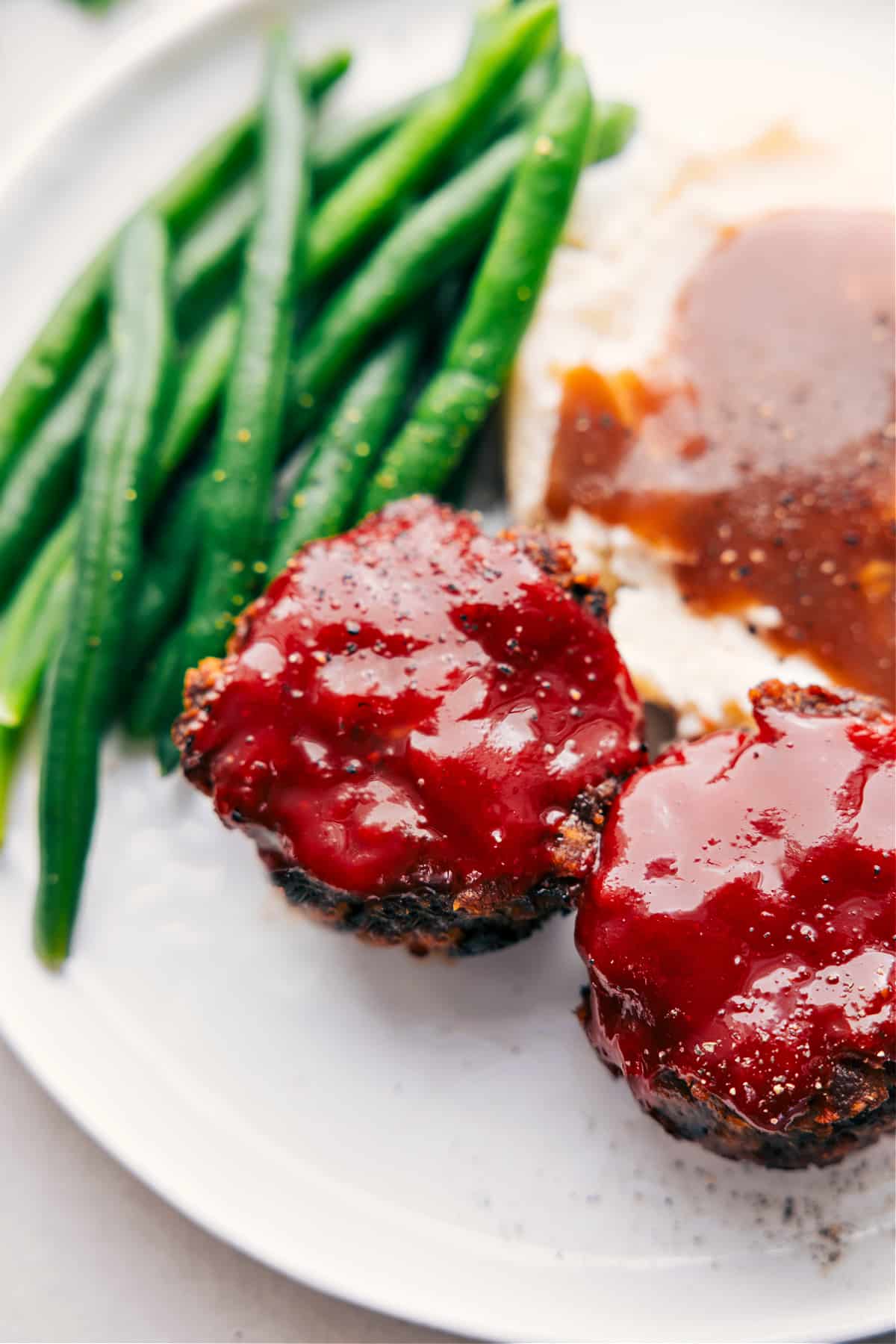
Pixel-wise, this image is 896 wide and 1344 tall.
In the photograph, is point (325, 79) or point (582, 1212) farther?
point (325, 79)

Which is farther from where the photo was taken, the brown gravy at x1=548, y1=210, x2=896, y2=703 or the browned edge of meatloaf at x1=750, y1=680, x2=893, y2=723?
the brown gravy at x1=548, y1=210, x2=896, y2=703

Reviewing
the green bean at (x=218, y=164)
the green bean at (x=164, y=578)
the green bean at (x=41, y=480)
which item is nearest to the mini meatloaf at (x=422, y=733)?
the green bean at (x=164, y=578)

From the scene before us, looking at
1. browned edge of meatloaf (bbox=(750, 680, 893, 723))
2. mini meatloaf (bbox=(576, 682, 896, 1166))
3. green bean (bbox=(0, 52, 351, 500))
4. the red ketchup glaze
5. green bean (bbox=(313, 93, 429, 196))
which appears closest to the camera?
mini meatloaf (bbox=(576, 682, 896, 1166))

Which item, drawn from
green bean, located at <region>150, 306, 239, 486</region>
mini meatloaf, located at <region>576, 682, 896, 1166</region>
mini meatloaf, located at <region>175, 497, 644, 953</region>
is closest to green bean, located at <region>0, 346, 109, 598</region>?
green bean, located at <region>150, 306, 239, 486</region>

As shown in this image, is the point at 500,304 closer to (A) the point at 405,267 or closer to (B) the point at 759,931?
(A) the point at 405,267

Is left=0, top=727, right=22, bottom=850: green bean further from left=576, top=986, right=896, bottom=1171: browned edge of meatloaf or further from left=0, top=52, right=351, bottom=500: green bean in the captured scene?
left=576, top=986, right=896, bottom=1171: browned edge of meatloaf

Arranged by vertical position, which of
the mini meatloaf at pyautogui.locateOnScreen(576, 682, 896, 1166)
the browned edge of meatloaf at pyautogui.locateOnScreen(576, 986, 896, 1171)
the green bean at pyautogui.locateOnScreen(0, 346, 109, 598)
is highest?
the green bean at pyautogui.locateOnScreen(0, 346, 109, 598)

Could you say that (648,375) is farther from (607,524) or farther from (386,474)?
(386,474)

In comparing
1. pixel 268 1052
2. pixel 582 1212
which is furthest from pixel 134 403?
pixel 582 1212
